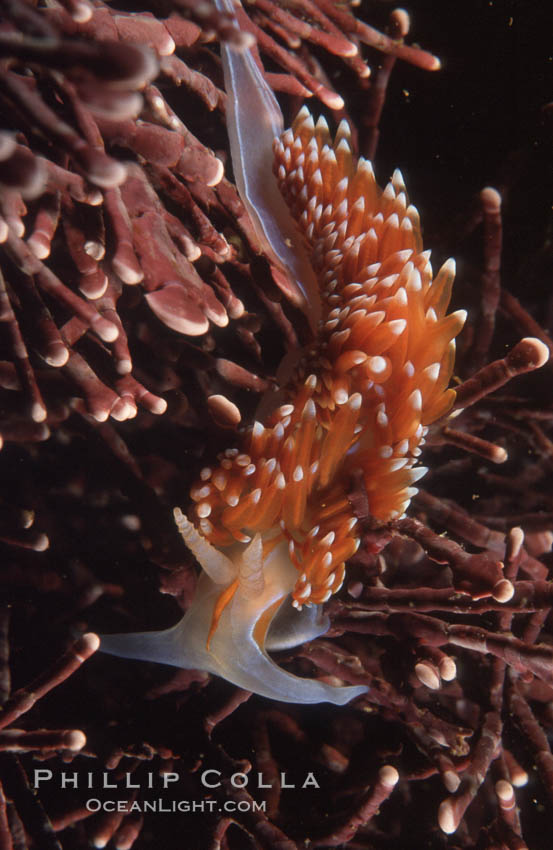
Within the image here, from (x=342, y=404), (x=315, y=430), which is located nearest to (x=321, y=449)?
(x=315, y=430)

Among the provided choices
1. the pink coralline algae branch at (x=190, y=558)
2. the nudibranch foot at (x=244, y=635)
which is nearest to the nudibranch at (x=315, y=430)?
the nudibranch foot at (x=244, y=635)

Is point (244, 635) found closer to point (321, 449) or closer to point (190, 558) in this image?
point (190, 558)

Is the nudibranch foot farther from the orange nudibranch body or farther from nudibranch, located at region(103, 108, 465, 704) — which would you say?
the orange nudibranch body

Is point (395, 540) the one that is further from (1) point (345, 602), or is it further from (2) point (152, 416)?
(2) point (152, 416)

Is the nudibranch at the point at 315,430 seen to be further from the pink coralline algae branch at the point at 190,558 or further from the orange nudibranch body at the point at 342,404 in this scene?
the pink coralline algae branch at the point at 190,558

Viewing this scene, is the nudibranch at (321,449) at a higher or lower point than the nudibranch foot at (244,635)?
higher

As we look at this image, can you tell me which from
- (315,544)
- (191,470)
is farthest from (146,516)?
(315,544)

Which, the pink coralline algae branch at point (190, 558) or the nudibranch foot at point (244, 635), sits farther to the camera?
the nudibranch foot at point (244, 635)
